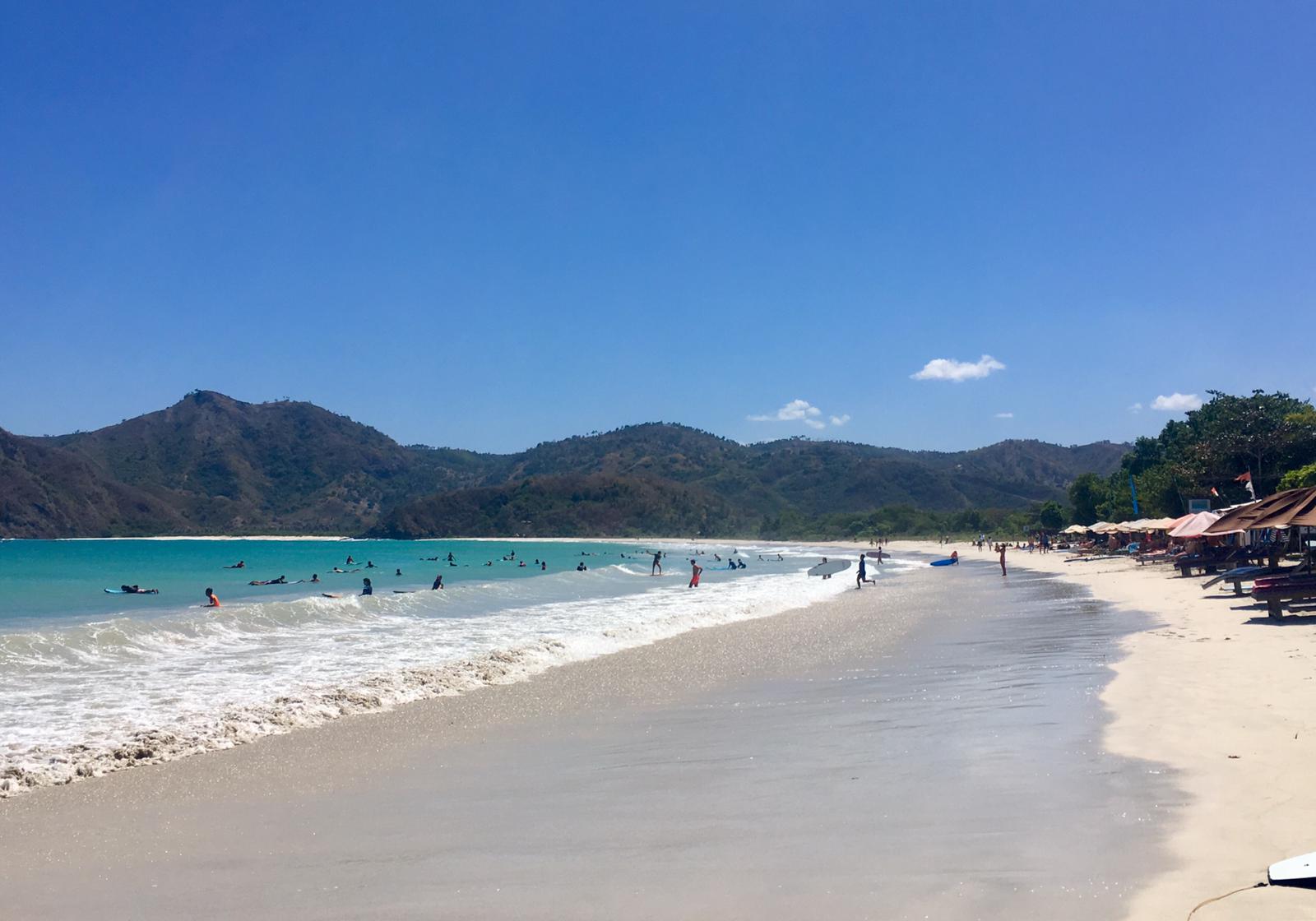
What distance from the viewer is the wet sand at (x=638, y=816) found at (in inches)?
186

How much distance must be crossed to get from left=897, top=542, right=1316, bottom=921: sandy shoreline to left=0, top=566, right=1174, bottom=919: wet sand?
0.21 metres

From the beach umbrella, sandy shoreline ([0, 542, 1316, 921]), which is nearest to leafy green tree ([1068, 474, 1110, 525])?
the beach umbrella

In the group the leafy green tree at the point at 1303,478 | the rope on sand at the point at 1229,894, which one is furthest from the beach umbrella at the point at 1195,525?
the rope on sand at the point at 1229,894

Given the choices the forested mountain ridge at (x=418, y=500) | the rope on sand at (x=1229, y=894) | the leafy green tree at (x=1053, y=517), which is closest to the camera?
the rope on sand at (x=1229, y=894)

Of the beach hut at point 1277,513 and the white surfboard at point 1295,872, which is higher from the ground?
the beach hut at point 1277,513

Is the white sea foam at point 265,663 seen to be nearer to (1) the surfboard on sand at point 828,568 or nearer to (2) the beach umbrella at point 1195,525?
(2) the beach umbrella at point 1195,525

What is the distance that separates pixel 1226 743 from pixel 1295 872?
3.03 m

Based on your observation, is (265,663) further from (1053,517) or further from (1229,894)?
(1053,517)

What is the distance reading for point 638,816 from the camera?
Answer: 243 inches

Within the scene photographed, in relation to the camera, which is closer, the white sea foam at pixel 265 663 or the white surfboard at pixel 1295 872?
the white surfboard at pixel 1295 872

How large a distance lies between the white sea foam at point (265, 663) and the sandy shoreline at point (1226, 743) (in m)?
8.00

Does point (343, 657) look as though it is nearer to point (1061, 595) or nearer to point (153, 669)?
point (153, 669)

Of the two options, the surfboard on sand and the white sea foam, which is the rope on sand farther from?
the surfboard on sand

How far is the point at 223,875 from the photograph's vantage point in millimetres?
5316
